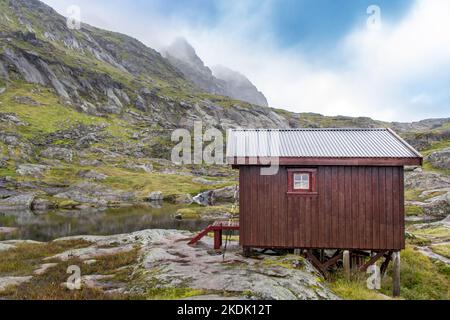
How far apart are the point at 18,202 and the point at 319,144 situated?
69.0 metres

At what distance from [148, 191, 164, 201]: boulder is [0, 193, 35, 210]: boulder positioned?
24.3 m

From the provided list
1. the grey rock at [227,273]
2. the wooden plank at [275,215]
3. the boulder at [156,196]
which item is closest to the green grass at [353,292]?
the grey rock at [227,273]

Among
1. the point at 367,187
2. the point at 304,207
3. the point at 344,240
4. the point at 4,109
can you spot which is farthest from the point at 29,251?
the point at 4,109

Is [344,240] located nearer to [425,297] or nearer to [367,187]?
[367,187]

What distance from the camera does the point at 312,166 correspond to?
18531mm

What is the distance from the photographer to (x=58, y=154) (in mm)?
107875

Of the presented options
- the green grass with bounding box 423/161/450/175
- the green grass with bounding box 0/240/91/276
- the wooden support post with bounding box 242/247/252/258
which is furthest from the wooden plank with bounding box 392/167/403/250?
the green grass with bounding box 423/161/450/175

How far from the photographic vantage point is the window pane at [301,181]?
→ 1867cm

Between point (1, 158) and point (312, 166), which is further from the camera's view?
point (1, 158)

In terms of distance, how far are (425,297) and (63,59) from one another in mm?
194736

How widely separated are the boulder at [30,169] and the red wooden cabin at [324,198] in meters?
83.5

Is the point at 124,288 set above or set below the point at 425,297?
above

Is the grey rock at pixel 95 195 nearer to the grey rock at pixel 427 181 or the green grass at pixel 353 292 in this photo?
the grey rock at pixel 427 181

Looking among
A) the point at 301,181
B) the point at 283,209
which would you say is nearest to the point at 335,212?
the point at 301,181
